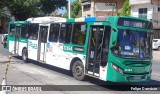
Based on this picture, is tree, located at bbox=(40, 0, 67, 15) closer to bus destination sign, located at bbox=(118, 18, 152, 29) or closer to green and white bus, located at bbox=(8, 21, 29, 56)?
green and white bus, located at bbox=(8, 21, 29, 56)

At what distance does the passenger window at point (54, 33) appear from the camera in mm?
14887

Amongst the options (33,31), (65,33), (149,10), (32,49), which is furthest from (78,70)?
(149,10)

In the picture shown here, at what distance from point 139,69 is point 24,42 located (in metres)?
9.71

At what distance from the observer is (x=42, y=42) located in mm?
16453

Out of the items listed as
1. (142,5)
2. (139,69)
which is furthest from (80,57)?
(142,5)

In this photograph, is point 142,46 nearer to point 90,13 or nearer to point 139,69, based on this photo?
point 139,69

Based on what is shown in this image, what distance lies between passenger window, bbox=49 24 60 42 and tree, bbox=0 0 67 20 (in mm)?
37923

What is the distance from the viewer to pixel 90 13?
63.0m

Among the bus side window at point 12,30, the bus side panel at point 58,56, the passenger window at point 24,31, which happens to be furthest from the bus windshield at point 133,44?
the bus side window at point 12,30

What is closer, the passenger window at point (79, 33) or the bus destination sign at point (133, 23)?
the bus destination sign at point (133, 23)

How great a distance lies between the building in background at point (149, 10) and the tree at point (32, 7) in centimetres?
1553

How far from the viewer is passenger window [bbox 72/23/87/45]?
1255 centimetres

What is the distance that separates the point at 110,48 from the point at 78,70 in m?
2.45

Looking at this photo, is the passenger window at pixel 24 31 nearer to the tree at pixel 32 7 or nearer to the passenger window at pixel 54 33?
the passenger window at pixel 54 33
